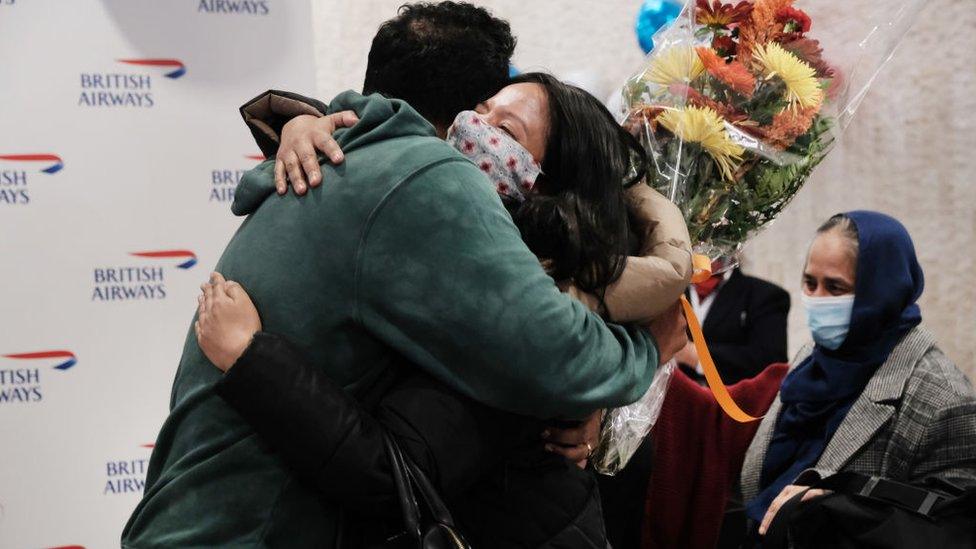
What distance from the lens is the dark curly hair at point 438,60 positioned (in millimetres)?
1766

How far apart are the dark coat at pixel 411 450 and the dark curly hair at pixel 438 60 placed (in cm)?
53

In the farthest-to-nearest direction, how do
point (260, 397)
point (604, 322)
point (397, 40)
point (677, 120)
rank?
1. point (677, 120)
2. point (397, 40)
3. point (604, 322)
4. point (260, 397)

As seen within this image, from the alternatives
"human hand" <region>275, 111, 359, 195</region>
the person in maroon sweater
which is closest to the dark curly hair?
"human hand" <region>275, 111, 359, 195</region>

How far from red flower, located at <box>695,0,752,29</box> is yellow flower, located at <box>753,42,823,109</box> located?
→ 0.10 meters

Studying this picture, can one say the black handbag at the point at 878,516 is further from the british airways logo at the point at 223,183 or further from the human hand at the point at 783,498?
the british airways logo at the point at 223,183

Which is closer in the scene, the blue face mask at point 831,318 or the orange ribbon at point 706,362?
the orange ribbon at point 706,362

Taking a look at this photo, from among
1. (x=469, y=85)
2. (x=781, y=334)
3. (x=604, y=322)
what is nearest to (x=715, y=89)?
(x=469, y=85)

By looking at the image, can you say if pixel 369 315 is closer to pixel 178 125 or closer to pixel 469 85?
pixel 469 85

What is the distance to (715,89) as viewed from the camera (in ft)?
6.60

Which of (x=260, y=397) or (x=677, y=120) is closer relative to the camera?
(x=260, y=397)

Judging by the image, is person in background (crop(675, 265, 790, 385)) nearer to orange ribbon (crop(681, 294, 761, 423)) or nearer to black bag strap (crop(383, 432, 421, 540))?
orange ribbon (crop(681, 294, 761, 423))

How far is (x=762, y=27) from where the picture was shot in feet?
6.67

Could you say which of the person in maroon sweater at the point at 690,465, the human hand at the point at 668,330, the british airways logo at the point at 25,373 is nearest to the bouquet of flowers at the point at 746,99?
the human hand at the point at 668,330

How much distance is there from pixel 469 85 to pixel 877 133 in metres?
3.56
